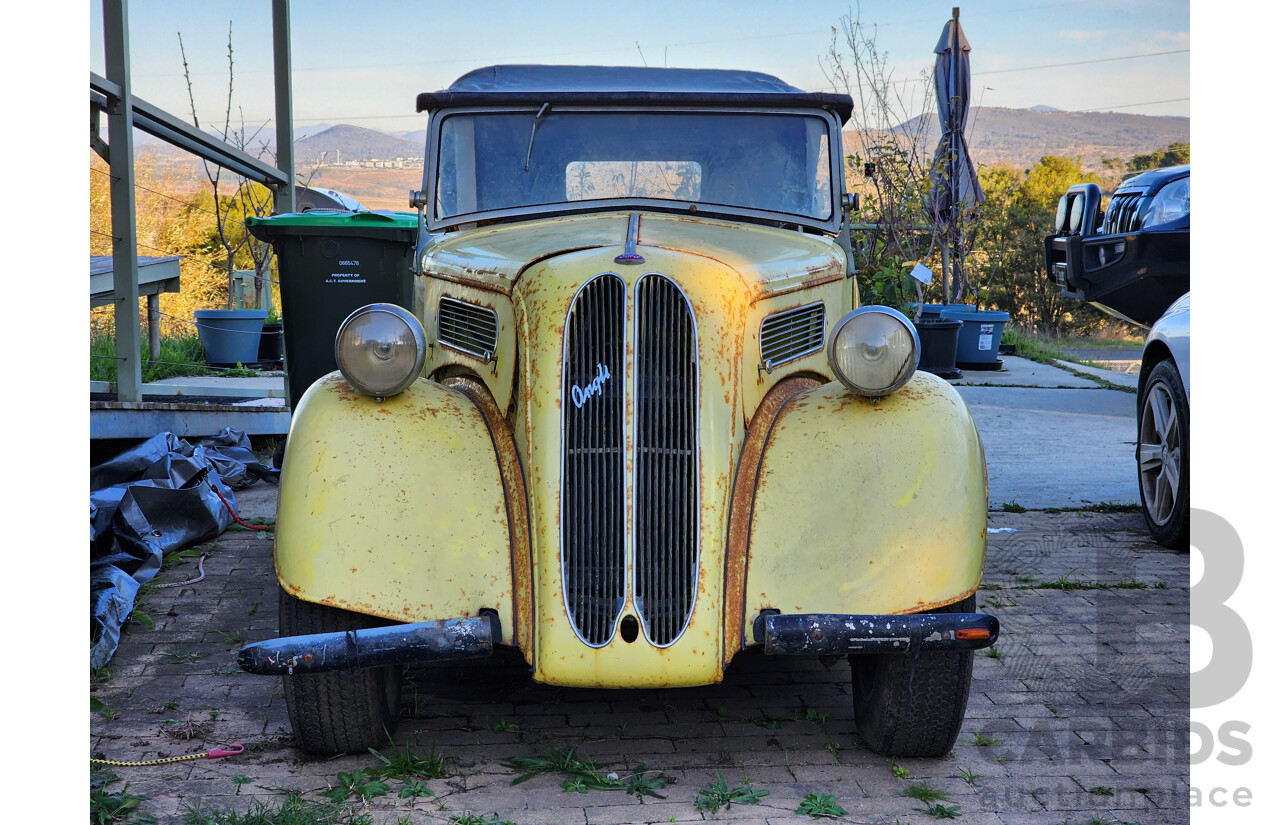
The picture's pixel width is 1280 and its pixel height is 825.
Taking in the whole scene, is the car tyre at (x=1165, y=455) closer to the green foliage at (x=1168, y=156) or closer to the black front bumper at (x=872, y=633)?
the black front bumper at (x=872, y=633)

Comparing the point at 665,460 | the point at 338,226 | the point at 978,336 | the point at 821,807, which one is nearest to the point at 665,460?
the point at 665,460

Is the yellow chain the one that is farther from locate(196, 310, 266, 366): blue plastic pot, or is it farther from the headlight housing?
locate(196, 310, 266, 366): blue plastic pot

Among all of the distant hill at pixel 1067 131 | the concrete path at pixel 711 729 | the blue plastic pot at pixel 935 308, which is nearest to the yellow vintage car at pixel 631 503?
the concrete path at pixel 711 729

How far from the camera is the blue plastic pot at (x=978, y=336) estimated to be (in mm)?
12984

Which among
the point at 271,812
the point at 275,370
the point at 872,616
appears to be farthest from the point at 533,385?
the point at 275,370

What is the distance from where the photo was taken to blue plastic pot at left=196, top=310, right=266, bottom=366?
35.8ft

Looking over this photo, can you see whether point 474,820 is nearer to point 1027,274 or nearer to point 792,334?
point 792,334

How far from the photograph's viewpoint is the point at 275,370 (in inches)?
431

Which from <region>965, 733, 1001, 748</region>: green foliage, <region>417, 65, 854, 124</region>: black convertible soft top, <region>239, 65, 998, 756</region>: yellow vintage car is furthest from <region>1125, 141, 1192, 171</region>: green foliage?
<region>239, 65, 998, 756</region>: yellow vintage car

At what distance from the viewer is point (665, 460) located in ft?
9.53

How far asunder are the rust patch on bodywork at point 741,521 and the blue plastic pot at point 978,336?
10325mm

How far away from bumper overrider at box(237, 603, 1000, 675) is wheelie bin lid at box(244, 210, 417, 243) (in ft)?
12.9

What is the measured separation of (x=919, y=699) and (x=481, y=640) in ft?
4.13

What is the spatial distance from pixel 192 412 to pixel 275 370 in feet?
12.0
